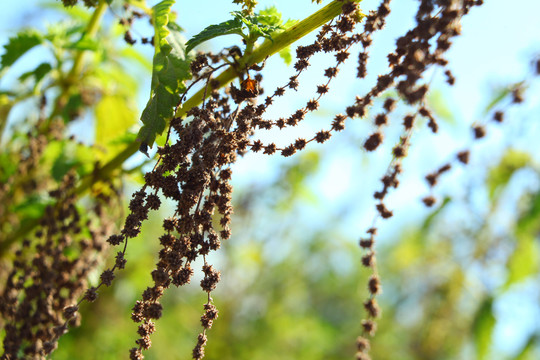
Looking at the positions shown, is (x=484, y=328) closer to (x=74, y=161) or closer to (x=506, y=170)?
(x=506, y=170)

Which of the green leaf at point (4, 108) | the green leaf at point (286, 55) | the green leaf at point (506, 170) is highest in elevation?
the green leaf at point (506, 170)

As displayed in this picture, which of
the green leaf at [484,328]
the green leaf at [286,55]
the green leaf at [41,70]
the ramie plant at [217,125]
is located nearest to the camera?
the ramie plant at [217,125]

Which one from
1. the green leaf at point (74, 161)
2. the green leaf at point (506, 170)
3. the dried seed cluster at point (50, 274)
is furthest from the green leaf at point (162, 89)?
the green leaf at point (506, 170)

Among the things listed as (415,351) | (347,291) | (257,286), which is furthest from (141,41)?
(347,291)

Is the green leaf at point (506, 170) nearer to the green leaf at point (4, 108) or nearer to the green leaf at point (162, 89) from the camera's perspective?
the green leaf at point (162, 89)

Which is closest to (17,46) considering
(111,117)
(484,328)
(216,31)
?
(111,117)

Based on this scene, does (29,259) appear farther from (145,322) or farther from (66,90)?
(145,322)

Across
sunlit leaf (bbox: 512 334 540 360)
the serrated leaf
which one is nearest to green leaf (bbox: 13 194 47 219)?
the serrated leaf
